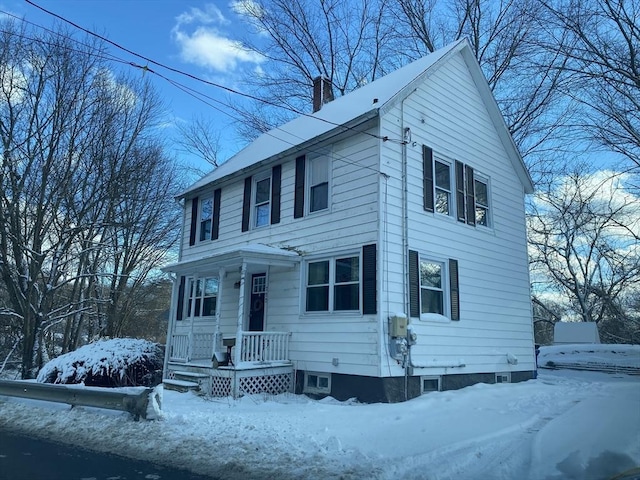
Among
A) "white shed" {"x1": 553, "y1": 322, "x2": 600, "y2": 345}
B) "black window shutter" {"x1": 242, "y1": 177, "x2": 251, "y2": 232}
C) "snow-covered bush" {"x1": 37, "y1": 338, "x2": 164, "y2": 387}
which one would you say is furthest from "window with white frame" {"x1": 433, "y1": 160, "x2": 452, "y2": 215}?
"white shed" {"x1": 553, "y1": 322, "x2": 600, "y2": 345}

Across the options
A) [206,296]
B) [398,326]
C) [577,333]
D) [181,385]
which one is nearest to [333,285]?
[398,326]

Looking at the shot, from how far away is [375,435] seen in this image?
6266 millimetres

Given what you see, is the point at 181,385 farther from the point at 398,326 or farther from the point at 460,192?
the point at 460,192

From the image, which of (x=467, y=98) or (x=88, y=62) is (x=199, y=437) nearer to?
(x=467, y=98)

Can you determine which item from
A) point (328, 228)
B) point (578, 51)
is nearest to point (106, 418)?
point (328, 228)

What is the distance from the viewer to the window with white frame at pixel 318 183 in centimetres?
1105

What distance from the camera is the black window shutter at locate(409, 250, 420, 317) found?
9.77m

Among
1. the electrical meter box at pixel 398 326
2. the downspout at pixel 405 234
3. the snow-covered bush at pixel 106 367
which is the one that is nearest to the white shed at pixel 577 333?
the downspout at pixel 405 234

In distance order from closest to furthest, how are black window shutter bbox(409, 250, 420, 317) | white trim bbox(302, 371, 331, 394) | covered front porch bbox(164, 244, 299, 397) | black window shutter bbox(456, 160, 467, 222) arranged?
black window shutter bbox(409, 250, 420, 317)
white trim bbox(302, 371, 331, 394)
covered front porch bbox(164, 244, 299, 397)
black window shutter bbox(456, 160, 467, 222)

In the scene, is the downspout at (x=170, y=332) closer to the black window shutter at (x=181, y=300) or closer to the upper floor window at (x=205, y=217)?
the black window shutter at (x=181, y=300)

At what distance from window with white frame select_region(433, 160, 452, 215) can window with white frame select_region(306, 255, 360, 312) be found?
109 inches

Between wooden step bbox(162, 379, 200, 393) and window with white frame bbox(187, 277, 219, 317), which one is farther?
window with white frame bbox(187, 277, 219, 317)

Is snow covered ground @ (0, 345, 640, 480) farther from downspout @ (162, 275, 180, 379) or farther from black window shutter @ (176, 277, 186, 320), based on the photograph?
black window shutter @ (176, 277, 186, 320)

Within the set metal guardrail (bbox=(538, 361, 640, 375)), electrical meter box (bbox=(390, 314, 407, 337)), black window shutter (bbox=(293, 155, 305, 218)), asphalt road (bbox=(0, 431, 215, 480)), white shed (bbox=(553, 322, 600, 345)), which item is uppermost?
black window shutter (bbox=(293, 155, 305, 218))
